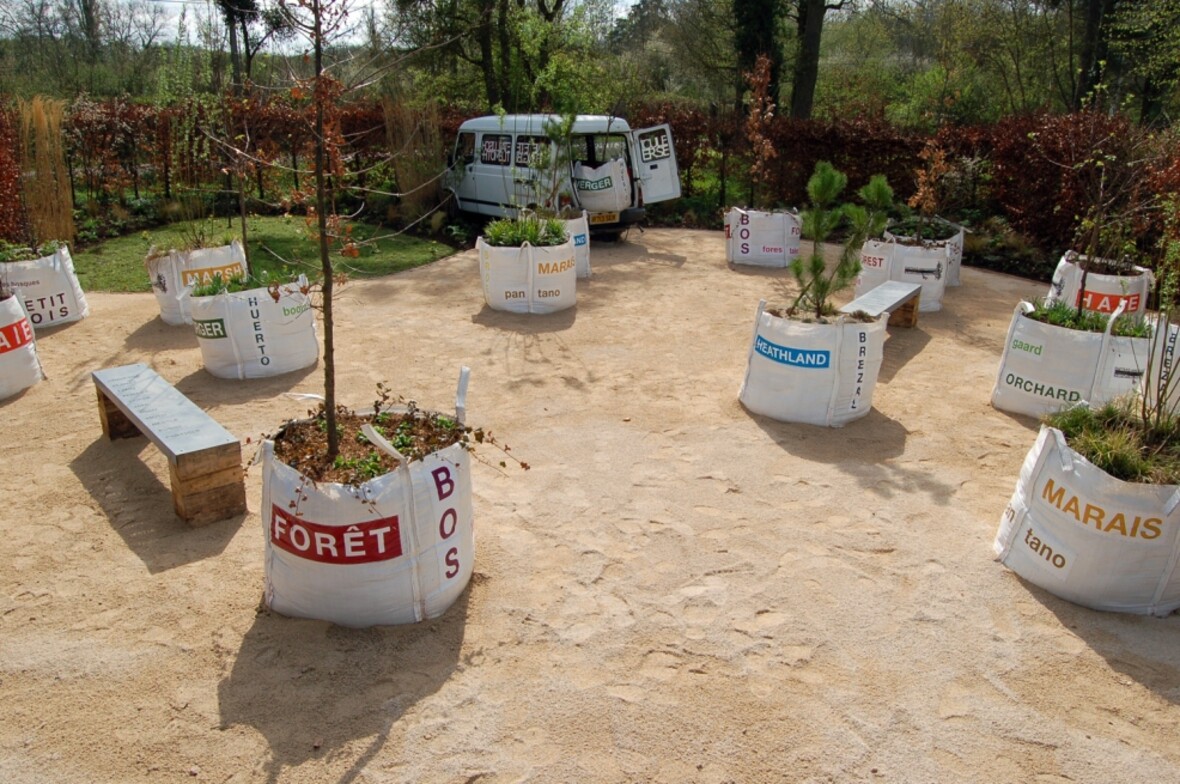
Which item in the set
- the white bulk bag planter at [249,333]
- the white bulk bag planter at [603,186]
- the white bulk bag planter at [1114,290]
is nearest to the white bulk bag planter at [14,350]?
the white bulk bag planter at [249,333]

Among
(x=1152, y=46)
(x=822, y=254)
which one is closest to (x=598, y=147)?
(x=822, y=254)

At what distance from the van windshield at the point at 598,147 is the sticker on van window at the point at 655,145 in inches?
12.0

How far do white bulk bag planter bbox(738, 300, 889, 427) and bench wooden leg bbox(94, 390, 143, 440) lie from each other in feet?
13.3

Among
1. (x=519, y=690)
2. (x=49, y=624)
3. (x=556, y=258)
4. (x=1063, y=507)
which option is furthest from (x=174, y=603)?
(x=556, y=258)

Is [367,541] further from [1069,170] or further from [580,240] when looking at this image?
[1069,170]

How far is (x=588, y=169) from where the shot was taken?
10695 millimetres

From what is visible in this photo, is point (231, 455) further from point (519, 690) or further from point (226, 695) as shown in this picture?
point (519, 690)

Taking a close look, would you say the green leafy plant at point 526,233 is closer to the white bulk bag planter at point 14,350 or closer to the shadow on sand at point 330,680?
the white bulk bag planter at point 14,350

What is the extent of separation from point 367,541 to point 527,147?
28.6ft

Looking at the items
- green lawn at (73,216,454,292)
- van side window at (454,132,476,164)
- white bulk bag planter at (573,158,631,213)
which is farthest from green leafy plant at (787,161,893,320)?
van side window at (454,132,476,164)

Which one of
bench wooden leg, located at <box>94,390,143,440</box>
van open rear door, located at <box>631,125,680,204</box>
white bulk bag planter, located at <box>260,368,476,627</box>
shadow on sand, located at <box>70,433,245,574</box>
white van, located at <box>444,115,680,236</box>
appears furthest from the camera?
van open rear door, located at <box>631,125,680,204</box>

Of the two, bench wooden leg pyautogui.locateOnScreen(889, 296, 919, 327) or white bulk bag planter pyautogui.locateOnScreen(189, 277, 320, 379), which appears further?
bench wooden leg pyautogui.locateOnScreen(889, 296, 919, 327)

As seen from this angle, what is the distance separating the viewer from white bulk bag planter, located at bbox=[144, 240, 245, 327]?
7.52 m

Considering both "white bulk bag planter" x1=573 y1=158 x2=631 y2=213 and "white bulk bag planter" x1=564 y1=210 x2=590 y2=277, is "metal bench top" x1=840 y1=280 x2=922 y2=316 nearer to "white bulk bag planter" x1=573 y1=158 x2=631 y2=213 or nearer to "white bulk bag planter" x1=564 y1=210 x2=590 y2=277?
"white bulk bag planter" x1=564 y1=210 x2=590 y2=277
